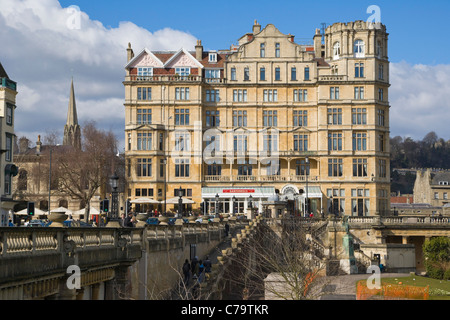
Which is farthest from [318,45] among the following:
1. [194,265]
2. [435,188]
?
[194,265]

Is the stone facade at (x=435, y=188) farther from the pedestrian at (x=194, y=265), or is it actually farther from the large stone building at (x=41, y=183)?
the pedestrian at (x=194, y=265)

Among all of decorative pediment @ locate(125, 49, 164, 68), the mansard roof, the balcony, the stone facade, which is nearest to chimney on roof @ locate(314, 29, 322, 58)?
the balcony

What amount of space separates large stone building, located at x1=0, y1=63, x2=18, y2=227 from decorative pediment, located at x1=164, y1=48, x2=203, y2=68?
32.3 meters

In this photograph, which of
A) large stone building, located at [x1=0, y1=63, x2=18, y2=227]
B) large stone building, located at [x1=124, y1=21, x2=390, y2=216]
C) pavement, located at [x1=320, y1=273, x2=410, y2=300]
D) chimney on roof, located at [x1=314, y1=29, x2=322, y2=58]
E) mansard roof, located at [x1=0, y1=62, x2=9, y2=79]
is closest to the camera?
pavement, located at [x1=320, y1=273, x2=410, y2=300]

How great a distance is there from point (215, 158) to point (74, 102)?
66.0 meters

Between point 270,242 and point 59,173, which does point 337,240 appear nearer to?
point 270,242

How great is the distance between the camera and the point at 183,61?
90.9 meters

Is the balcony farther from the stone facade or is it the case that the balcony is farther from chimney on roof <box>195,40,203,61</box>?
the stone facade

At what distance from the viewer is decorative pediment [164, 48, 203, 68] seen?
297ft

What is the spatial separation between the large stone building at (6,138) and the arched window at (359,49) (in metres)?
46.4

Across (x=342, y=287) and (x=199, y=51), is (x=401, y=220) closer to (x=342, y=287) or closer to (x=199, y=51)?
(x=342, y=287)

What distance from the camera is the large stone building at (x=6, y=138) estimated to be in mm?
57281

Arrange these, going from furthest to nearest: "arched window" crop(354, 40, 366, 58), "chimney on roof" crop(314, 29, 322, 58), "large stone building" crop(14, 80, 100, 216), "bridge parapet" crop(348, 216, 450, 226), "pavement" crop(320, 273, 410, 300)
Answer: "chimney on roof" crop(314, 29, 322, 58) < "arched window" crop(354, 40, 366, 58) < "large stone building" crop(14, 80, 100, 216) < "bridge parapet" crop(348, 216, 450, 226) < "pavement" crop(320, 273, 410, 300)

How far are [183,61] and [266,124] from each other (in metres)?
13.4
